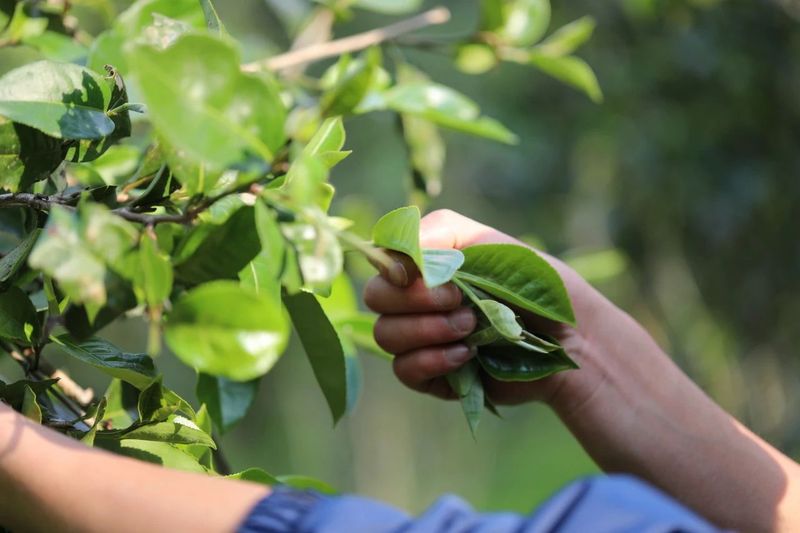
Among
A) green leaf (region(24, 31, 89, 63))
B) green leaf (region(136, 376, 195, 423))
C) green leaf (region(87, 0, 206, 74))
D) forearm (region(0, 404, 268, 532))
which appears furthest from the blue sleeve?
green leaf (region(24, 31, 89, 63))

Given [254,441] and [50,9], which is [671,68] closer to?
[50,9]

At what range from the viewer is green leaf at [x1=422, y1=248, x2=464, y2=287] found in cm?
49

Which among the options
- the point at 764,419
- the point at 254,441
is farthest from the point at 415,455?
the point at 764,419

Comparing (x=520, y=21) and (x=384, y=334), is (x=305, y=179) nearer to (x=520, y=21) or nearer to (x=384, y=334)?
(x=384, y=334)

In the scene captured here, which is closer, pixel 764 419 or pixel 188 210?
pixel 188 210

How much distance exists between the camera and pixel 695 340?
3035 mm

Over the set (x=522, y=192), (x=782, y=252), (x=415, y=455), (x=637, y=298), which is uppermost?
(x=782, y=252)

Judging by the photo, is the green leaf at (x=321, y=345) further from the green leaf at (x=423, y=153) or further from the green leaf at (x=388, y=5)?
the green leaf at (x=388, y=5)

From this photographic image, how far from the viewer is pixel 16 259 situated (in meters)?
0.52

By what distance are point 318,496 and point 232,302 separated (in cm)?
11

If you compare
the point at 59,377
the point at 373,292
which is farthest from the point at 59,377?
the point at 373,292

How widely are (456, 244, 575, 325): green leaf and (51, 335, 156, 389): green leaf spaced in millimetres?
189

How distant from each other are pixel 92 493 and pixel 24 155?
22 cm

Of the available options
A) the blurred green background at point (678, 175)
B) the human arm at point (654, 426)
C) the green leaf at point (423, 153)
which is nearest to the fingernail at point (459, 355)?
the human arm at point (654, 426)
